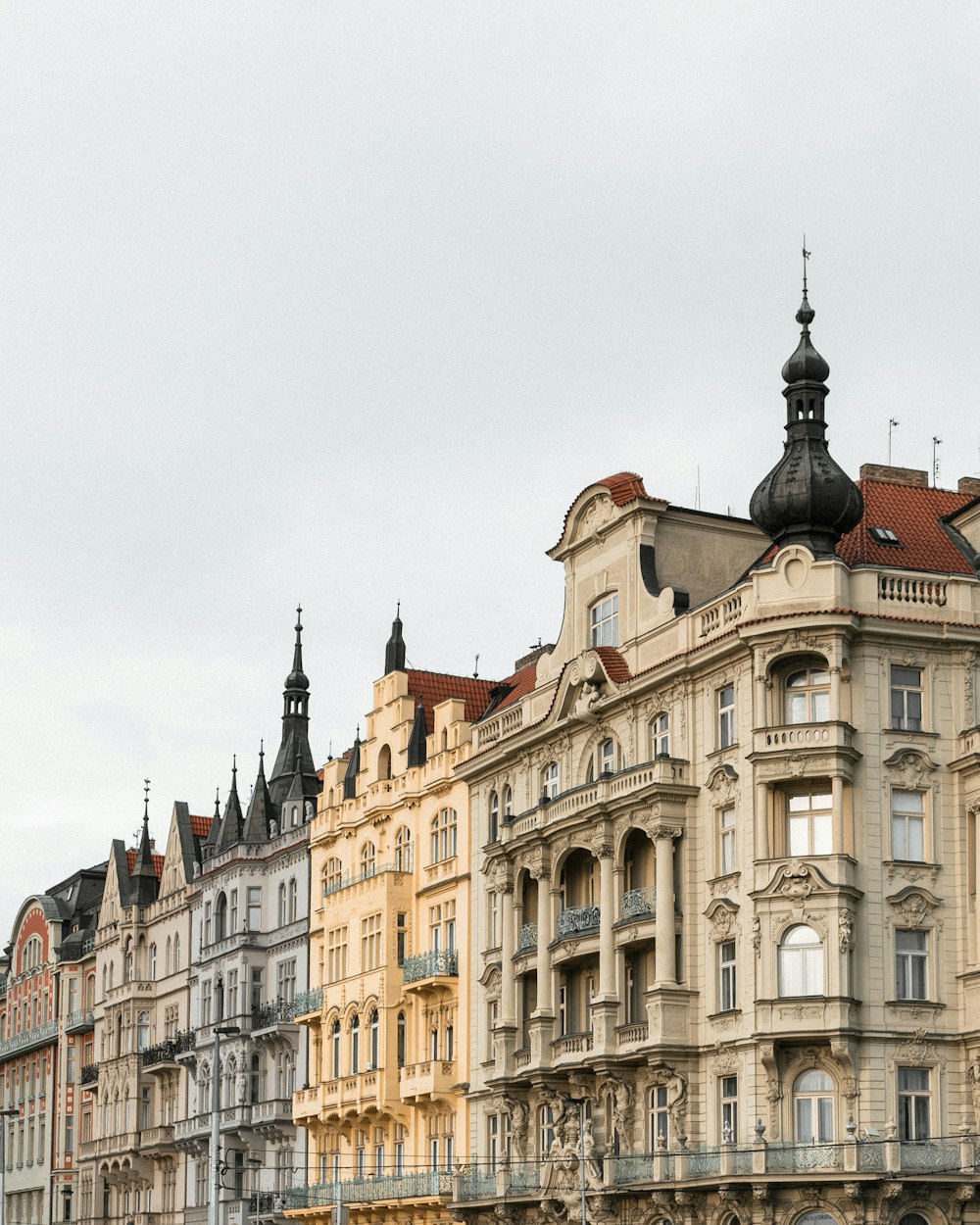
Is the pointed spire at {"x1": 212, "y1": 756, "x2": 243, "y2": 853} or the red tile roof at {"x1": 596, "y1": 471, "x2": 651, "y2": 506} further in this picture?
the pointed spire at {"x1": 212, "y1": 756, "x2": 243, "y2": 853}

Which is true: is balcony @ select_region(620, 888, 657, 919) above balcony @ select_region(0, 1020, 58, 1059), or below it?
above

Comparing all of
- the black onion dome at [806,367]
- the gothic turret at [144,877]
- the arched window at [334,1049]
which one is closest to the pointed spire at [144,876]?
the gothic turret at [144,877]

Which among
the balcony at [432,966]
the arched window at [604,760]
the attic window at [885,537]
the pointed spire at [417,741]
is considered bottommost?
the balcony at [432,966]

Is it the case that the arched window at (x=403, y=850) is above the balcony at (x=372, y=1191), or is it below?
above

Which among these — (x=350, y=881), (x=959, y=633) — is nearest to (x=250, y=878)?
(x=350, y=881)

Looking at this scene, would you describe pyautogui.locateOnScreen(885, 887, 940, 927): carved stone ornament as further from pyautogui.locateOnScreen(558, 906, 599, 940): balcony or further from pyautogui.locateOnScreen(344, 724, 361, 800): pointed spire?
pyautogui.locateOnScreen(344, 724, 361, 800): pointed spire

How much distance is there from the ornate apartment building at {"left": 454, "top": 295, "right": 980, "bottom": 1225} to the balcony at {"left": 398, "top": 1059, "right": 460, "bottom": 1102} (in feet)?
17.3

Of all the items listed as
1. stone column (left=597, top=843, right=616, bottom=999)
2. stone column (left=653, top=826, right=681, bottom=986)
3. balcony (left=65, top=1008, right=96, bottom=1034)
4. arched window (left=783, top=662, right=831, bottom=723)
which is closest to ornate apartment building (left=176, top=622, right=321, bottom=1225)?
balcony (left=65, top=1008, right=96, bottom=1034)

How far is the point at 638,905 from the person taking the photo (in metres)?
61.5

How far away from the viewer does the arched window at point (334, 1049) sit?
80.1 m

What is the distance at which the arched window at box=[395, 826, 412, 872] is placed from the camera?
257 ft

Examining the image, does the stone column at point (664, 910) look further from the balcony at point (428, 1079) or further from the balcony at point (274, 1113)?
the balcony at point (274, 1113)

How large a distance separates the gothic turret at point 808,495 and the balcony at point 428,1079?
21.8 metres

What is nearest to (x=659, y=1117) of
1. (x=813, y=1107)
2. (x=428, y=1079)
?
(x=813, y=1107)
